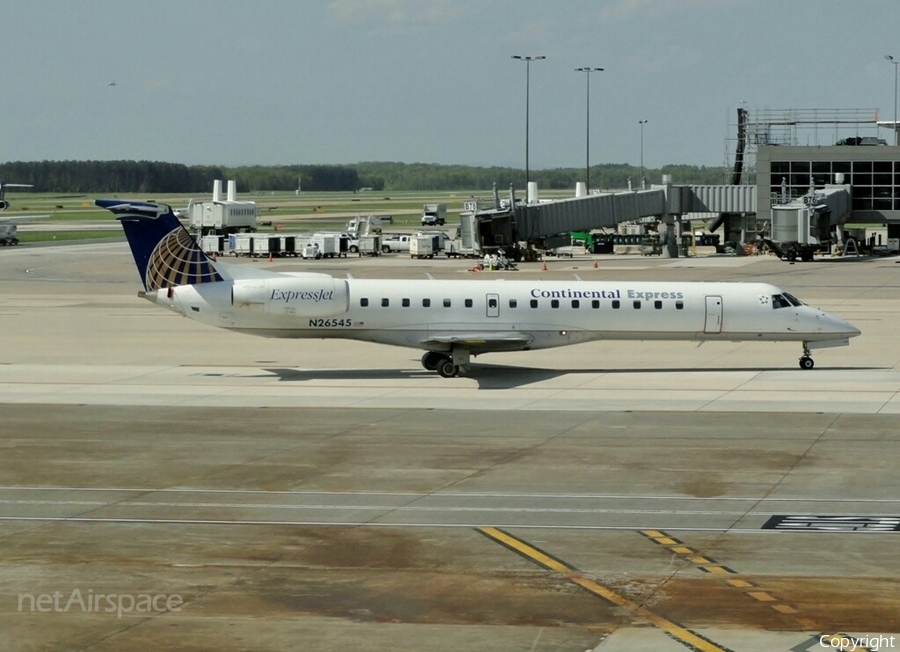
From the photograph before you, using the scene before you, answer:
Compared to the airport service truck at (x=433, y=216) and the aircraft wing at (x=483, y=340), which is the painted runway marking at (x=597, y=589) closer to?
the aircraft wing at (x=483, y=340)

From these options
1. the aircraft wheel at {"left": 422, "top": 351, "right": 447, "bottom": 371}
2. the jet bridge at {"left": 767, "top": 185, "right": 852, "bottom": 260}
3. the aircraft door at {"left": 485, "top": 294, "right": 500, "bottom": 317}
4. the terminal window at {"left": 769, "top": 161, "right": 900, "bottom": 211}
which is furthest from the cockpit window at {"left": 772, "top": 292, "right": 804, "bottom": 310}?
the terminal window at {"left": 769, "top": 161, "right": 900, "bottom": 211}

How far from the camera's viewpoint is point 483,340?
3897 cm

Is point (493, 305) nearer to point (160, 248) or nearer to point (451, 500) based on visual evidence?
point (160, 248)

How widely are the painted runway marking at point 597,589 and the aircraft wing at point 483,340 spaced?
1870cm

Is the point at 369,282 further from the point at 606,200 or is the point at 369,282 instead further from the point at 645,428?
the point at 606,200

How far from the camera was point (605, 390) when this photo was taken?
37062 millimetres

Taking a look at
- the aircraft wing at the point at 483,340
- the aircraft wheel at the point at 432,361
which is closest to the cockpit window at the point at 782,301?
the aircraft wing at the point at 483,340

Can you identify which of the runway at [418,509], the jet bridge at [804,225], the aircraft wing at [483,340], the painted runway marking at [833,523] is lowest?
the runway at [418,509]

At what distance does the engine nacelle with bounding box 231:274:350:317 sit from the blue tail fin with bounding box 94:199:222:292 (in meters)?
1.01

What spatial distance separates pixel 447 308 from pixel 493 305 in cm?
143

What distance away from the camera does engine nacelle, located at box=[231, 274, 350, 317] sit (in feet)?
126

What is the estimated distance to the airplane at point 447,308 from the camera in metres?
38.6

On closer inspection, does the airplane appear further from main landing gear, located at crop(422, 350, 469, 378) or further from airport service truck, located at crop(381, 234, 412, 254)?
airport service truck, located at crop(381, 234, 412, 254)

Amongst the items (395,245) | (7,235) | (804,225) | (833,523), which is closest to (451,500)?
(833,523)
